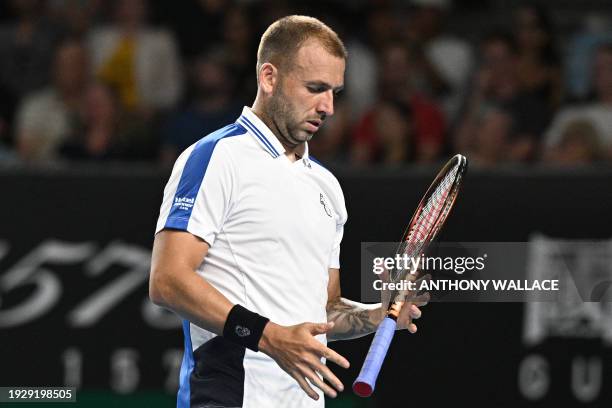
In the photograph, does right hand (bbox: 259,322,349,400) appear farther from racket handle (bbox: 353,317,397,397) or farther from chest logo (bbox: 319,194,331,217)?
chest logo (bbox: 319,194,331,217)

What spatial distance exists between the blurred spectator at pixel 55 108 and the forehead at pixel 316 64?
520cm

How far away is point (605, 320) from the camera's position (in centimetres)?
789

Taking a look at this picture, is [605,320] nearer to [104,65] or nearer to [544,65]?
[544,65]

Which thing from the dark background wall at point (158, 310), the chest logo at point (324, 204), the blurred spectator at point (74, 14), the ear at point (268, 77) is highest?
the blurred spectator at point (74, 14)

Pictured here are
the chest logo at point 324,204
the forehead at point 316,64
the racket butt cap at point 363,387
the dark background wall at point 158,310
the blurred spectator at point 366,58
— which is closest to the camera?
the racket butt cap at point 363,387

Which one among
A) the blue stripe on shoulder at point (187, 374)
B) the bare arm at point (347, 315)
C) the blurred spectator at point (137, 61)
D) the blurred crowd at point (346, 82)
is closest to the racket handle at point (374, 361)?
the bare arm at point (347, 315)

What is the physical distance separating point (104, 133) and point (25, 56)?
5.37 feet

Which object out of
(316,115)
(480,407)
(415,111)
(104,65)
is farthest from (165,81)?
(316,115)

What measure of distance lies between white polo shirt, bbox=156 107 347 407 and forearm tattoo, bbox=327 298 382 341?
0.31 m

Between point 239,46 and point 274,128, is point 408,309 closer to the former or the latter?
→ point 274,128

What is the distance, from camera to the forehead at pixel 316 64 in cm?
434

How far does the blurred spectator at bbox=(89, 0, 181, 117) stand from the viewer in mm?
10039

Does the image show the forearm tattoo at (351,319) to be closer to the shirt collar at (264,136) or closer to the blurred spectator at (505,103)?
the shirt collar at (264,136)

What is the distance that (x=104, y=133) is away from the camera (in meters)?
9.09
